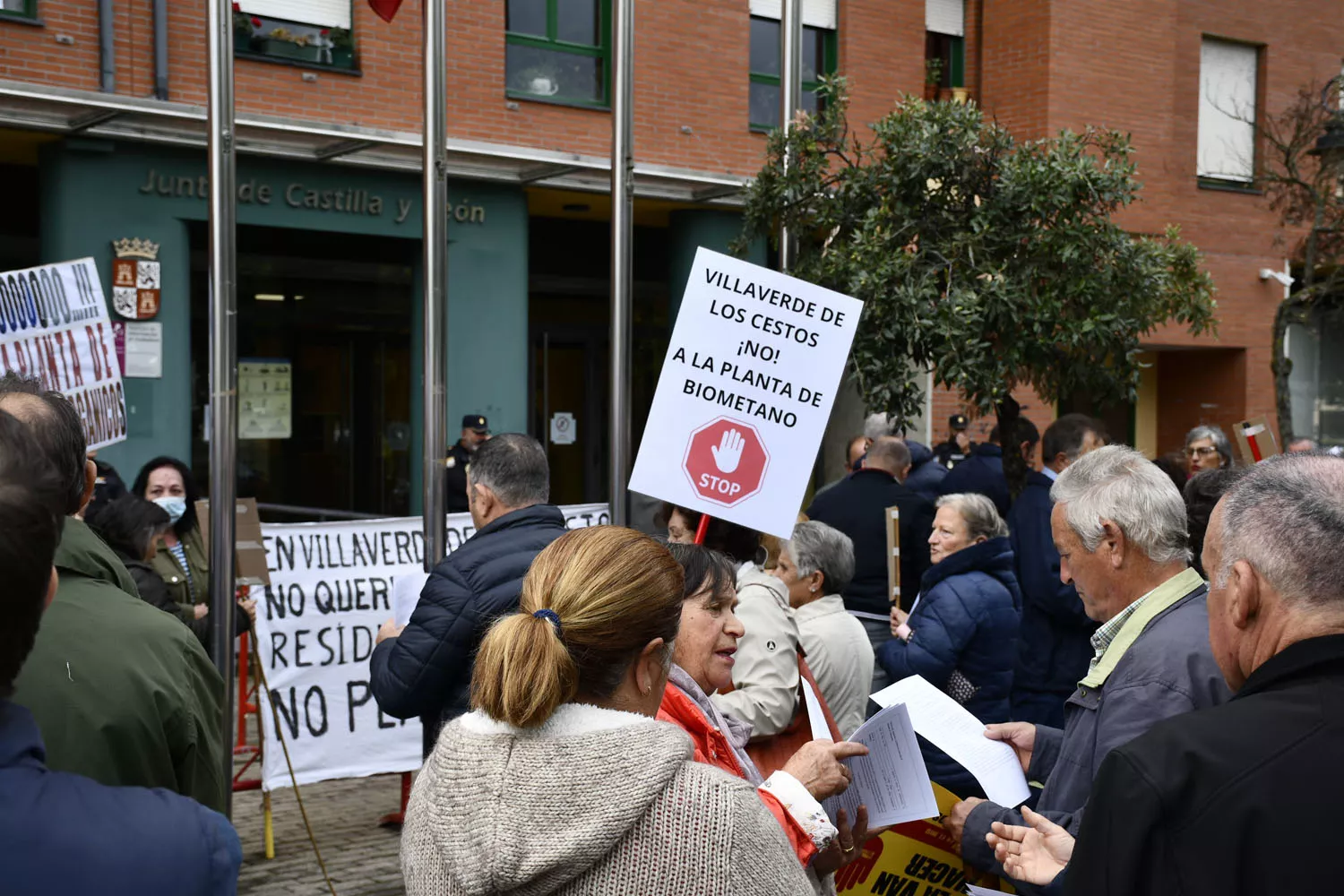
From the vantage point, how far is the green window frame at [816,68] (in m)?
14.4

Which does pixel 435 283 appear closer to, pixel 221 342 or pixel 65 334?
pixel 221 342

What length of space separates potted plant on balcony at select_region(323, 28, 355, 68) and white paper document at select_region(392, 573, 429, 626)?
29.7 ft

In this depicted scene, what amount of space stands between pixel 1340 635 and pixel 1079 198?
676 centimetres

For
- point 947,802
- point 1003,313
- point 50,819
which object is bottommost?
point 947,802

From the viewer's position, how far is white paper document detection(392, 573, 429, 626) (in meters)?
4.68

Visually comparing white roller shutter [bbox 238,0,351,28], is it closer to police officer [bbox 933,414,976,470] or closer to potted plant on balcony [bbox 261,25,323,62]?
potted plant on balcony [bbox 261,25,323,62]

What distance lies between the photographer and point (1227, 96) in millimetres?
19375

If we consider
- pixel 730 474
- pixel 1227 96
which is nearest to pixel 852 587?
pixel 730 474

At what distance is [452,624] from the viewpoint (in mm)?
3828

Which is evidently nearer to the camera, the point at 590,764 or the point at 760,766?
the point at 590,764

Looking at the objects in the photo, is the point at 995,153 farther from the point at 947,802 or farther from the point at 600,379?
the point at 600,379

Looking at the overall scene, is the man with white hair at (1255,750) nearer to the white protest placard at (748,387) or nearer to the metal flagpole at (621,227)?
the white protest placard at (748,387)

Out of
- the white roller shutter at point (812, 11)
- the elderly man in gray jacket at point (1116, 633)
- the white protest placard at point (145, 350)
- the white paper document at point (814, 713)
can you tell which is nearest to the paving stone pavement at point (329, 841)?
the white paper document at point (814, 713)

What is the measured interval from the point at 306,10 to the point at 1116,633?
37.3 feet
